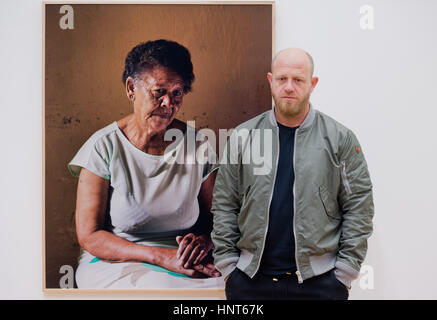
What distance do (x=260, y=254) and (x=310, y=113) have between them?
0.64 m

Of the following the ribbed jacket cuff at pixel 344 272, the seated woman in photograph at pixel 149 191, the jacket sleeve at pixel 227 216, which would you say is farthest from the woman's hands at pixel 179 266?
the ribbed jacket cuff at pixel 344 272

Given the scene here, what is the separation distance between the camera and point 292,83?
1.71 m

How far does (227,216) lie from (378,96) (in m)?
1.05

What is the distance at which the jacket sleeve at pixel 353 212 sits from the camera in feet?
5.43

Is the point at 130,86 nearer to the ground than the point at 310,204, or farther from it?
farther from it

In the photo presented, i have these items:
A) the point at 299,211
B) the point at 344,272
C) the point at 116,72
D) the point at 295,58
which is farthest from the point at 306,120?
the point at 116,72

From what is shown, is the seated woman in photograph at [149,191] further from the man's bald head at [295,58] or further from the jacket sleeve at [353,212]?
the jacket sleeve at [353,212]

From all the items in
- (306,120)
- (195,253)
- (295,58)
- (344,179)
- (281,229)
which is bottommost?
(195,253)

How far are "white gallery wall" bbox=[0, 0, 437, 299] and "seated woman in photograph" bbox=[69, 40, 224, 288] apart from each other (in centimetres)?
19

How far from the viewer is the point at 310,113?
1762mm

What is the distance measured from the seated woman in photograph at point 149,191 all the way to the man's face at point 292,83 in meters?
0.55

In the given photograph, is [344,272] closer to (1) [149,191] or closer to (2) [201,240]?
(2) [201,240]

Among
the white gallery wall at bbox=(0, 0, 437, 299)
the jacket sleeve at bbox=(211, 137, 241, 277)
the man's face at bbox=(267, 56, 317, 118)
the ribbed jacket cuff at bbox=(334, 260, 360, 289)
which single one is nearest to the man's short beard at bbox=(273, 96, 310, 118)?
the man's face at bbox=(267, 56, 317, 118)

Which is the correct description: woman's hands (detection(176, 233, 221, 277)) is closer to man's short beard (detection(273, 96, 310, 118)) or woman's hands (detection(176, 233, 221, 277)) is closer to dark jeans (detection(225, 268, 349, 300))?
dark jeans (detection(225, 268, 349, 300))
